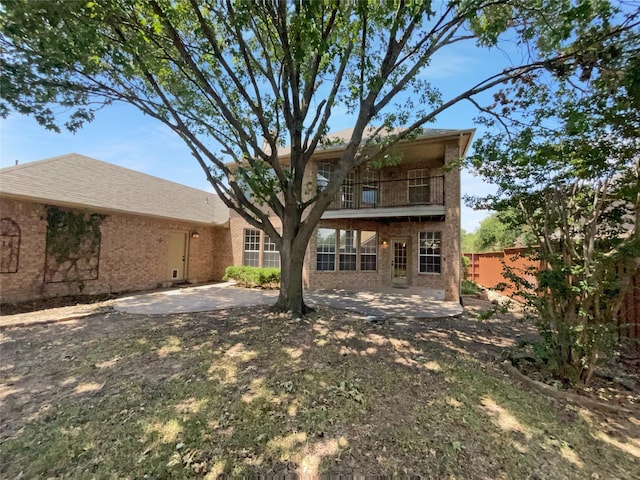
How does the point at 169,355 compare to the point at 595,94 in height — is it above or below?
below

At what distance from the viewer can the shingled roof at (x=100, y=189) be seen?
8453mm

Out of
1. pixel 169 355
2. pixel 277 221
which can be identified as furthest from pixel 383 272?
pixel 169 355

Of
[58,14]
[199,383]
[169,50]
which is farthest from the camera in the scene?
[169,50]

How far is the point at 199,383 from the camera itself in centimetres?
389

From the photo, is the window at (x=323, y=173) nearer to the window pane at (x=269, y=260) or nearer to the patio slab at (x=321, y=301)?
the window pane at (x=269, y=260)

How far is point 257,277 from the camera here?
1209 cm

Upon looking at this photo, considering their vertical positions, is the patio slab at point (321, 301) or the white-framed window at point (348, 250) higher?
the white-framed window at point (348, 250)

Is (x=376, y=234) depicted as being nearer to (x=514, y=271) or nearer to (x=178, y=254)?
(x=514, y=271)

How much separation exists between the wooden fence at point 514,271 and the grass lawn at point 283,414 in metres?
1.74

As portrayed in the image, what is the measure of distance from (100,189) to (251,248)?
620 centimetres

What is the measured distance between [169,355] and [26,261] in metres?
7.11

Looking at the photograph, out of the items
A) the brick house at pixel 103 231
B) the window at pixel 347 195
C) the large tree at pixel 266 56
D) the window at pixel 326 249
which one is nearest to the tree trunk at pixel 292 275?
the large tree at pixel 266 56

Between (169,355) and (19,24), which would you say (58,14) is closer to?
(19,24)

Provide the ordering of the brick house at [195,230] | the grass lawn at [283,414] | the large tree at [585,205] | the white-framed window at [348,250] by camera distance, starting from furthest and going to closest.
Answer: the white-framed window at [348,250], the brick house at [195,230], the large tree at [585,205], the grass lawn at [283,414]
